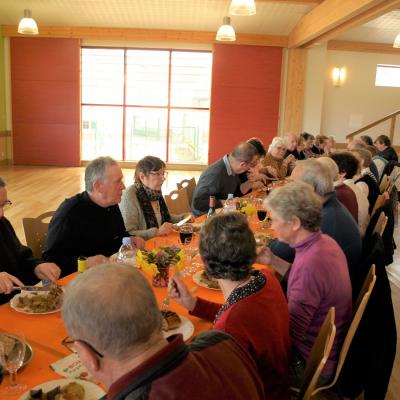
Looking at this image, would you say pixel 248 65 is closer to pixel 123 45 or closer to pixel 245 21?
pixel 245 21

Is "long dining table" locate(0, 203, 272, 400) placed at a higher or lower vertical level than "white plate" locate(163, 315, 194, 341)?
lower

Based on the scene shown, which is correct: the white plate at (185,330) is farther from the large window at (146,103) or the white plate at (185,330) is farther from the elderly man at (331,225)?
the large window at (146,103)

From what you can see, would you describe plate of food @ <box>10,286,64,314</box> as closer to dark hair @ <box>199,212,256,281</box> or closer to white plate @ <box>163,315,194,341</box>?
white plate @ <box>163,315,194,341</box>

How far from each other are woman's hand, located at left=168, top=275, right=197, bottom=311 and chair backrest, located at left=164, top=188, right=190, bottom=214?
2695mm

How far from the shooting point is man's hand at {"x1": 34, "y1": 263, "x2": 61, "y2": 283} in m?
2.48

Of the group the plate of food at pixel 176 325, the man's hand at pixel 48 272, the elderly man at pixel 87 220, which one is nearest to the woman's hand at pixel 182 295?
the plate of food at pixel 176 325

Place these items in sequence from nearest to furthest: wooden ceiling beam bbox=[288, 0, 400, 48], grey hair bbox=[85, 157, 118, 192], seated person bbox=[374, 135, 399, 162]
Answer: grey hair bbox=[85, 157, 118, 192] < wooden ceiling beam bbox=[288, 0, 400, 48] < seated person bbox=[374, 135, 399, 162]

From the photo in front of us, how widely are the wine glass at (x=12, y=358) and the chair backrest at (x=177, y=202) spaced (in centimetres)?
325

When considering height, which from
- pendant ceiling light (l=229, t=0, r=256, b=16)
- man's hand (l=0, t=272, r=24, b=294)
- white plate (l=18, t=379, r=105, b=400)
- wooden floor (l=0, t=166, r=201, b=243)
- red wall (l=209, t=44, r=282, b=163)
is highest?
pendant ceiling light (l=229, t=0, r=256, b=16)

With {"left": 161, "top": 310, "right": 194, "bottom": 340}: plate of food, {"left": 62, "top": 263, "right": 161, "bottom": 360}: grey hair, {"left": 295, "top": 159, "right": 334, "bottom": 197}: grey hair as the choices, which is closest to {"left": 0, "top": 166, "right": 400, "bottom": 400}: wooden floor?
{"left": 295, "top": 159, "right": 334, "bottom": 197}: grey hair

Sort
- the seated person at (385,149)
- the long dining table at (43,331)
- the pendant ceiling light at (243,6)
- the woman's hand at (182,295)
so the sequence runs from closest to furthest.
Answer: the long dining table at (43,331) < the woman's hand at (182,295) < the pendant ceiling light at (243,6) < the seated person at (385,149)

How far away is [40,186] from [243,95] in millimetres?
6209

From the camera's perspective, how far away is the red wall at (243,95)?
42.0 feet

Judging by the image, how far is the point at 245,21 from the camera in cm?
1163
